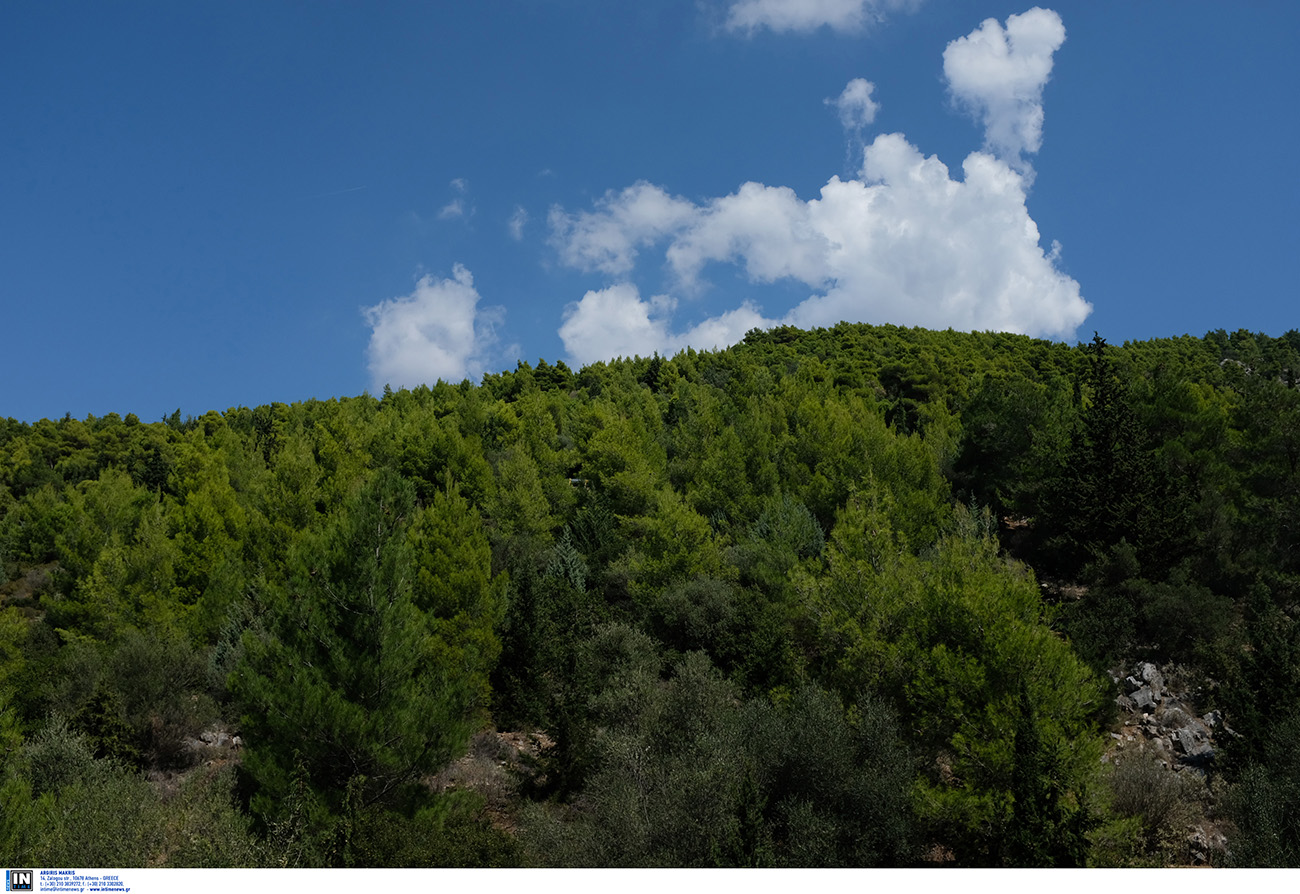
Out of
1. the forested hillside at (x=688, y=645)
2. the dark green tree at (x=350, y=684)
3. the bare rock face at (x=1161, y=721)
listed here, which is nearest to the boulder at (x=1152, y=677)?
the bare rock face at (x=1161, y=721)

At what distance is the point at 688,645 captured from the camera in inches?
1109

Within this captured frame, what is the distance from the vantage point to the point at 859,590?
73.6 ft

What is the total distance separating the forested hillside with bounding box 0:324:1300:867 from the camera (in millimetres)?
14781

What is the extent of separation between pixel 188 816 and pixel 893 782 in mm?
14321

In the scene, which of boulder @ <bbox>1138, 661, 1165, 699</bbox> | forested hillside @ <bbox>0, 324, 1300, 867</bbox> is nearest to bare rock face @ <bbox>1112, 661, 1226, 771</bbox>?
boulder @ <bbox>1138, 661, 1165, 699</bbox>

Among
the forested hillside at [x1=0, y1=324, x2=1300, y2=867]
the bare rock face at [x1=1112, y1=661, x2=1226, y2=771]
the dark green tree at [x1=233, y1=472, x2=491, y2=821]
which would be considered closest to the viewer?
the forested hillside at [x1=0, y1=324, x2=1300, y2=867]

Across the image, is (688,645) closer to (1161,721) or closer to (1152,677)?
(1161,721)

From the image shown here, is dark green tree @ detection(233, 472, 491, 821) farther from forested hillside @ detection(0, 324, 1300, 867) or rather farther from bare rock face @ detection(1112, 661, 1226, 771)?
bare rock face @ detection(1112, 661, 1226, 771)

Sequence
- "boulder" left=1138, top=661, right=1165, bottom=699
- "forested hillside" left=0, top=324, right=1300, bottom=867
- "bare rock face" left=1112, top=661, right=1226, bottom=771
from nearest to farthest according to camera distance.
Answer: "forested hillside" left=0, top=324, right=1300, bottom=867 → "bare rock face" left=1112, top=661, right=1226, bottom=771 → "boulder" left=1138, top=661, right=1165, bottom=699

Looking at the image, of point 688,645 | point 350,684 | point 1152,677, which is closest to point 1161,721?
point 1152,677

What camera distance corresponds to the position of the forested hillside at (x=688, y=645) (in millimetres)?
14781

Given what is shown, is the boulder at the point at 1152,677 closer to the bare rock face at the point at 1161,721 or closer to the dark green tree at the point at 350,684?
the bare rock face at the point at 1161,721

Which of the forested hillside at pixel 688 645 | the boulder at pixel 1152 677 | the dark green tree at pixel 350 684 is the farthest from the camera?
the boulder at pixel 1152 677

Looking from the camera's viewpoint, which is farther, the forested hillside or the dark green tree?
the dark green tree
